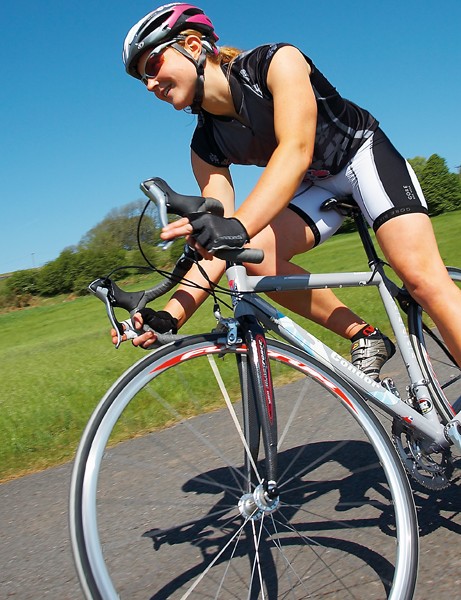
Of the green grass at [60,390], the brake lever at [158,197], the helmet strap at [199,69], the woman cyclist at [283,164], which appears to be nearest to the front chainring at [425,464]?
the woman cyclist at [283,164]

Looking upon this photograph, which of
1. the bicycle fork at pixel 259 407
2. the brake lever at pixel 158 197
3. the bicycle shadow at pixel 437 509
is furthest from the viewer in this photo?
the bicycle shadow at pixel 437 509

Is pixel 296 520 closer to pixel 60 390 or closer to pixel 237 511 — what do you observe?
pixel 237 511

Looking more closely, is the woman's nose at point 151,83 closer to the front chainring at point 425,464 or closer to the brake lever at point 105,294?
the brake lever at point 105,294

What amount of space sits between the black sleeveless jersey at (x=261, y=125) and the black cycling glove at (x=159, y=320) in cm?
79

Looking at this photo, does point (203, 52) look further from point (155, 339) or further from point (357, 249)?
point (357, 249)

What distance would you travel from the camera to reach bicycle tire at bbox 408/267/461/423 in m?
3.20

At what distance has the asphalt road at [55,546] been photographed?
9.23 feet

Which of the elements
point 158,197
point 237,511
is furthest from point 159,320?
point 237,511

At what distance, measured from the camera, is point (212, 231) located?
2.26 m

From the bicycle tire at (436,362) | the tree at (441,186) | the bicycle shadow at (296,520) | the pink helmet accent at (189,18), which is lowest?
the bicycle shadow at (296,520)

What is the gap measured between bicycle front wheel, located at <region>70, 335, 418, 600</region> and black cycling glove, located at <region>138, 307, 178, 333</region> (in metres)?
0.17

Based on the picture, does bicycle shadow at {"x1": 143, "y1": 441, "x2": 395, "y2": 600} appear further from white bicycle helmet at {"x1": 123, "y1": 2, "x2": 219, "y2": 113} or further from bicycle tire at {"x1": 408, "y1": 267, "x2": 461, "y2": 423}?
white bicycle helmet at {"x1": 123, "y1": 2, "x2": 219, "y2": 113}

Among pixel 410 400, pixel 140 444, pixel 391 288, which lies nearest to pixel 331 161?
pixel 391 288

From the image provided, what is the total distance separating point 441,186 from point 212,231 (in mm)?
33721
